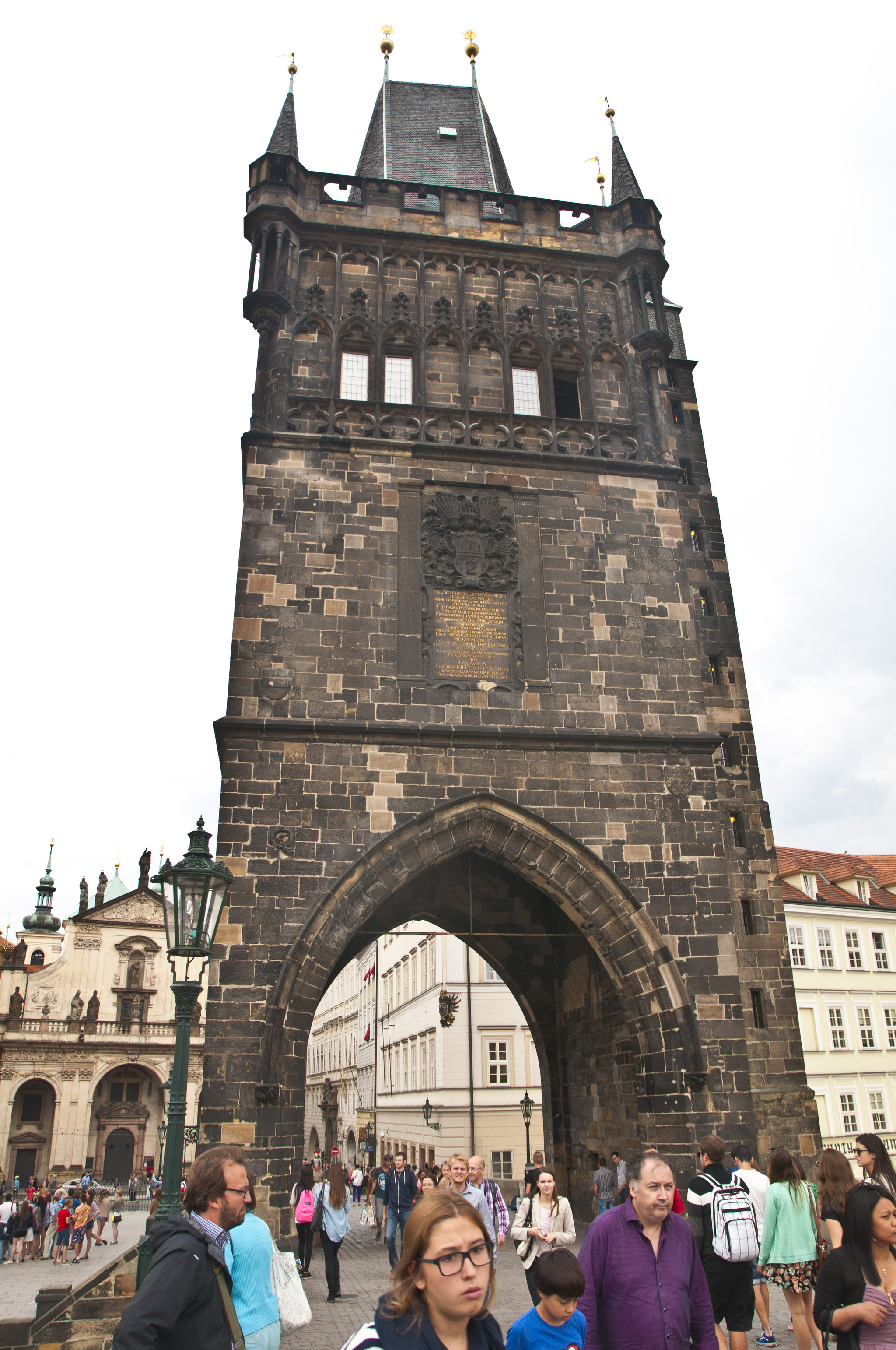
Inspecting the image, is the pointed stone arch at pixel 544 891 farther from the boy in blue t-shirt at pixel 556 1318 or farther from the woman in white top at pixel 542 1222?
the boy in blue t-shirt at pixel 556 1318

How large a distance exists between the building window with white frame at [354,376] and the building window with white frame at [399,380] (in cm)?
33

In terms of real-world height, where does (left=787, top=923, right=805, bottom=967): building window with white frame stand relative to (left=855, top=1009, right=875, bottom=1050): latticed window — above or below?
above

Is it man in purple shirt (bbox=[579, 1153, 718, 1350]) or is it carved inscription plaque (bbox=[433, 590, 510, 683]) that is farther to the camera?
carved inscription plaque (bbox=[433, 590, 510, 683])

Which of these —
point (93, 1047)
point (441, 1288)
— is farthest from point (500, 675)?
point (93, 1047)

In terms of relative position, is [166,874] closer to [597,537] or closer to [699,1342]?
[699,1342]

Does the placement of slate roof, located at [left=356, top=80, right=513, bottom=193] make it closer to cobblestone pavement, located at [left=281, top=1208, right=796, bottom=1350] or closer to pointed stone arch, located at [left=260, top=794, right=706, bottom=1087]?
pointed stone arch, located at [left=260, top=794, right=706, bottom=1087]

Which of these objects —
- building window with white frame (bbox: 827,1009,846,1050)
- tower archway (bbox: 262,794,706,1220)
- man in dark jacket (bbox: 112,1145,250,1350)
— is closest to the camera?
man in dark jacket (bbox: 112,1145,250,1350)

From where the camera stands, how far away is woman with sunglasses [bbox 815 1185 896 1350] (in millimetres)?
3156

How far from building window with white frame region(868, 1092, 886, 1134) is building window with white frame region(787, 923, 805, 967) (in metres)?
3.98

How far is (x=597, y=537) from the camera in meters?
13.7

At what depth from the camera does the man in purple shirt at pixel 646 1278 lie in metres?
3.21

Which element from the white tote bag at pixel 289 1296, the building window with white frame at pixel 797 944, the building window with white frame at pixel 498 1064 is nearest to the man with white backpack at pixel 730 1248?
the white tote bag at pixel 289 1296

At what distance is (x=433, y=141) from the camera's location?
19.9 meters

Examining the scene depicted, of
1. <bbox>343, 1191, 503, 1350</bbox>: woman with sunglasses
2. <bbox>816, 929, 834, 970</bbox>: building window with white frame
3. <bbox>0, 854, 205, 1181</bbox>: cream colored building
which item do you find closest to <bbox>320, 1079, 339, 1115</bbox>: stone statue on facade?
<bbox>0, 854, 205, 1181</bbox>: cream colored building
